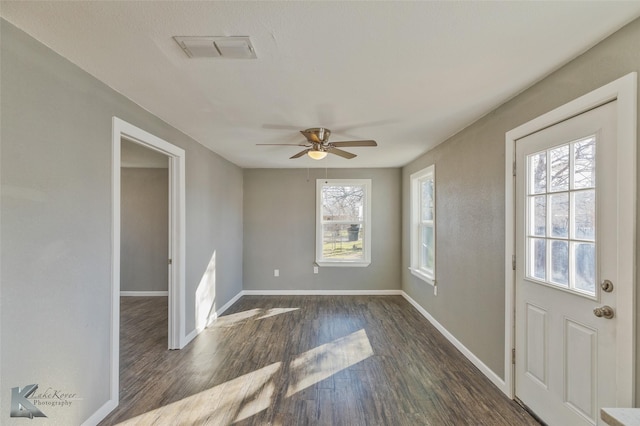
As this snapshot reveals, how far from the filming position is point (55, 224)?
5.35 ft

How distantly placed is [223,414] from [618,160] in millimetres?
2841

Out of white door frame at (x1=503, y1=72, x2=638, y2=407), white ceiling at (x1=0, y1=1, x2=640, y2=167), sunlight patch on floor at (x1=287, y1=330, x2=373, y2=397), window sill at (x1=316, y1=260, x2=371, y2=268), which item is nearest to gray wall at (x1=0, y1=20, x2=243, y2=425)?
white ceiling at (x1=0, y1=1, x2=640, y2=167)

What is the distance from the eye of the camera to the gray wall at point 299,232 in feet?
17.2

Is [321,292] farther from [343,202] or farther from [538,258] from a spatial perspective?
[538,258]

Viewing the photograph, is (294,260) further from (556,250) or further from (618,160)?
(618,160)

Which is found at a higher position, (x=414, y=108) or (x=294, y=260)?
(x=414, y=108)

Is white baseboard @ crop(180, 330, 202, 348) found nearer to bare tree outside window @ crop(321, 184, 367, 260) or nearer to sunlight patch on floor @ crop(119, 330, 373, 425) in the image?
sunlight patch on floor @ crop(119, 330, 373, 425)

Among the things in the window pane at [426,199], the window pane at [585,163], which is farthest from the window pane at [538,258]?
the window pane at [426,199]

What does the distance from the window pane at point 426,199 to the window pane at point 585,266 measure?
2.46m

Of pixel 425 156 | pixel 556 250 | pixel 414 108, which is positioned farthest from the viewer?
pixel 425 156

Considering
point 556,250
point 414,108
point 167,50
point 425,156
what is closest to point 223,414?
point 167,50

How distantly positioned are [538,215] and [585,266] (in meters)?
0.46

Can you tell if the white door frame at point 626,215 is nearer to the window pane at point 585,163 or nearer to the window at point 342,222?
the window pane at point 585,163

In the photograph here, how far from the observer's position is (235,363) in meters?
2.77
